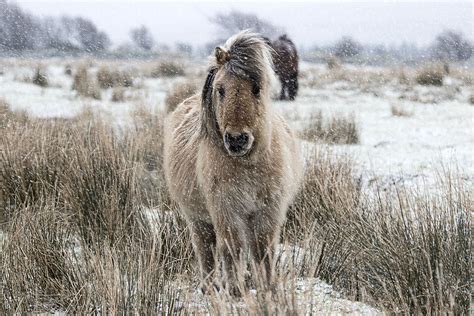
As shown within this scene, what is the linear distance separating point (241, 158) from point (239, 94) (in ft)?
1.22

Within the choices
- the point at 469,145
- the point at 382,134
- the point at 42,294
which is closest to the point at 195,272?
the point at 42,294

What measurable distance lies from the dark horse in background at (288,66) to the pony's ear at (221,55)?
10625mm

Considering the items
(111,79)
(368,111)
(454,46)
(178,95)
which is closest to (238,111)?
(178,95)

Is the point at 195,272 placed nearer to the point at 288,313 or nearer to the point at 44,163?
the point at 288,313

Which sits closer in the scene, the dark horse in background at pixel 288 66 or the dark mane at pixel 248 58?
the dark mane at pixel 248 58

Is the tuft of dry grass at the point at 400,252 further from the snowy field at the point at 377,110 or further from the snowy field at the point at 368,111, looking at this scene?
the snowy field at the point at 377,110

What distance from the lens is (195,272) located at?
11.4 ft

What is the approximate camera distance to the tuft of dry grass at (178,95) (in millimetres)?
10648

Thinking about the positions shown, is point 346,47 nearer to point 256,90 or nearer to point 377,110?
point 377,110

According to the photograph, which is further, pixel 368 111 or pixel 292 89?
pixel 292 89

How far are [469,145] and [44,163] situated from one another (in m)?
5.40

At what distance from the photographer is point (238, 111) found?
2773mm

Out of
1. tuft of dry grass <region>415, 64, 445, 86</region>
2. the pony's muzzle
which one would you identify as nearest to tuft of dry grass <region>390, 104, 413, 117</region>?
tuft of dry grass <region>415, 64, 445, 86</region>

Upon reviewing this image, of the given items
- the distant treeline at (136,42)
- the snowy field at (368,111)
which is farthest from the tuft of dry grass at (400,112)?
the distant treeline at (136,42)
